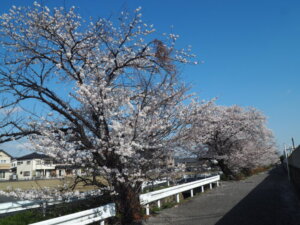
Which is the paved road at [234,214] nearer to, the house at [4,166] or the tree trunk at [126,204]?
the tree trunk at [126,204]

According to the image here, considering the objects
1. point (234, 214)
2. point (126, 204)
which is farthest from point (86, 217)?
point (234, 214)

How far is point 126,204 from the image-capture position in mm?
7746

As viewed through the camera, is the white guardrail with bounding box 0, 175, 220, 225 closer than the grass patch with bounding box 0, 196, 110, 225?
Yes

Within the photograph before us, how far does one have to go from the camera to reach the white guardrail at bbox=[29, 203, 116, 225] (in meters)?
5.50

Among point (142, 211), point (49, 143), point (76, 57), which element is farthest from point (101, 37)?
point (142, 211)

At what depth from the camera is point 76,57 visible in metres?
8.84

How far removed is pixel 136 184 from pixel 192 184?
6.06m

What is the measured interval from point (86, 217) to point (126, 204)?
171 cm

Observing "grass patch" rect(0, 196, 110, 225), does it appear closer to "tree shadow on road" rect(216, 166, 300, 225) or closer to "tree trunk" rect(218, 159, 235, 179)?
"tree shadow on road" rect(216, 166, 300, 225)

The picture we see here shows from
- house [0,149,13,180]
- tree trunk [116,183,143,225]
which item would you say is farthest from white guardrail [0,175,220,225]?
house [0,149,13,180]

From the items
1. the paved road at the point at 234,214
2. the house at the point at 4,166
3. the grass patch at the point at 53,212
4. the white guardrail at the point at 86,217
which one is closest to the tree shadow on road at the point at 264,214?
the paved road at the point at 234,214

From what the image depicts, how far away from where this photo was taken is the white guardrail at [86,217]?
5502 mm

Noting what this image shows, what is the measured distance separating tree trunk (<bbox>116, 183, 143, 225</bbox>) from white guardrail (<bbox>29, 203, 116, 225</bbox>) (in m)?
0.55

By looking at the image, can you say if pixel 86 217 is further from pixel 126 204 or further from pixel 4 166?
pixel 4 166
